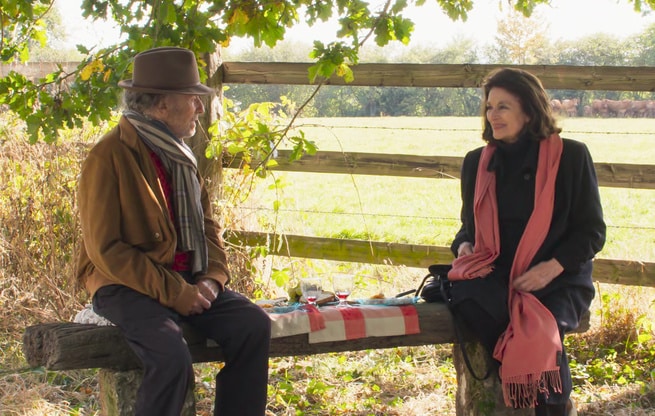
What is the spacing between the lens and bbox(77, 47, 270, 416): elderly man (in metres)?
2.91

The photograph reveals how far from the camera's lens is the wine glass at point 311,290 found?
12.2ft

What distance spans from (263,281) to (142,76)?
9.08 feet

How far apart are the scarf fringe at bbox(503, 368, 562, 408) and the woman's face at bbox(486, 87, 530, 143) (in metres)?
1.06

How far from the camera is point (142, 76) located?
3.19 m

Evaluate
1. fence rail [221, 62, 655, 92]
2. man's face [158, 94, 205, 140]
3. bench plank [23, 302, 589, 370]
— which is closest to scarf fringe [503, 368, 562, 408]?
bench plank [23, 302, 589, 370]

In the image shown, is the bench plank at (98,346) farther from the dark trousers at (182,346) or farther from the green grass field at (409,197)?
the green grass field at (409,197)

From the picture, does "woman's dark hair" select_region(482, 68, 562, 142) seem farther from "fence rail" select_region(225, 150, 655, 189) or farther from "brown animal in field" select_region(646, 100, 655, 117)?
"brown animal in field" select_region(646, 100, 655, 117)

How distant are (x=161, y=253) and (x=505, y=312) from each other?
4.84 ft

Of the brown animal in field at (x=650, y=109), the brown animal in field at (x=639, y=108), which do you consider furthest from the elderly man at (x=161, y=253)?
the brown animal in field at (x=639, y=108)

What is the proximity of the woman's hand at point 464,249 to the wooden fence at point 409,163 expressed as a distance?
1655mm

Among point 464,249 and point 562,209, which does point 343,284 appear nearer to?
point 464,249

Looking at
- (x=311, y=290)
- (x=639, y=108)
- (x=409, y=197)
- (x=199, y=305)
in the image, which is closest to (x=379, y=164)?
(x=311, y=290)

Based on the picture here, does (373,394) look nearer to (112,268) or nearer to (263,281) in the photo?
(263,281)

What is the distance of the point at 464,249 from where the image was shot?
144 inches
